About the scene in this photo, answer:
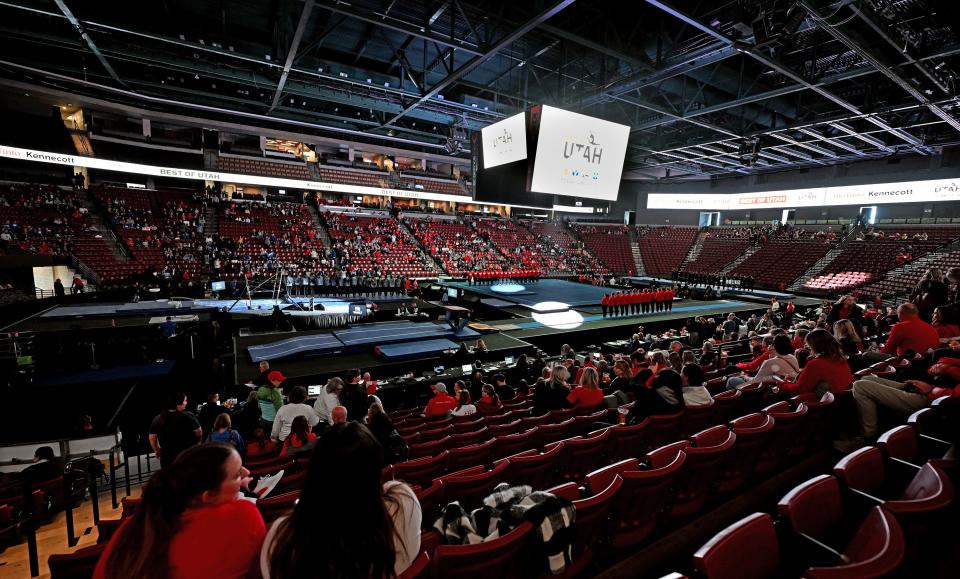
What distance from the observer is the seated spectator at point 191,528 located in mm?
1362

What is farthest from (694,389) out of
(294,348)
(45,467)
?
(294,348)

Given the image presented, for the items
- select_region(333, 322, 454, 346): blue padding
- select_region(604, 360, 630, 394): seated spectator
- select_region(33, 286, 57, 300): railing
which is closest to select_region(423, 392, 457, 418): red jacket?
select_region(604, 360, 630, 394): seated spectator

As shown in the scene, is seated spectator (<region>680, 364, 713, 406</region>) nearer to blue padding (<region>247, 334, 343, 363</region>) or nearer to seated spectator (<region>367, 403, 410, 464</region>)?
seated spectator (<region>367, 403, 410, 464</region>)

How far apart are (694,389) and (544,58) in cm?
1397

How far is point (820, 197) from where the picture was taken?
29156mm

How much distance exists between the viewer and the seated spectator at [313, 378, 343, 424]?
5.82 metres

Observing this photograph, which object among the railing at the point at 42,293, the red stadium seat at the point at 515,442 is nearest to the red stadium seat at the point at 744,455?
the red stadium seat at the point at 515,442

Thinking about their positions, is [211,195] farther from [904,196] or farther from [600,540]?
[904,196]

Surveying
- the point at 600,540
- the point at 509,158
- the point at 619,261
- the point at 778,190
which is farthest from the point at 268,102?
the point at 778,190

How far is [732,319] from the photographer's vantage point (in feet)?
41.2

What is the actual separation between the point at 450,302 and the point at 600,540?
1764cm

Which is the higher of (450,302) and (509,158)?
(509,158)

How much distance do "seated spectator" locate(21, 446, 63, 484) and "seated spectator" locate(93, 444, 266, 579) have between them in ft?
19.0

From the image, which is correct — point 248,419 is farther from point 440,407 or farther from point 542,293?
point 542,293
